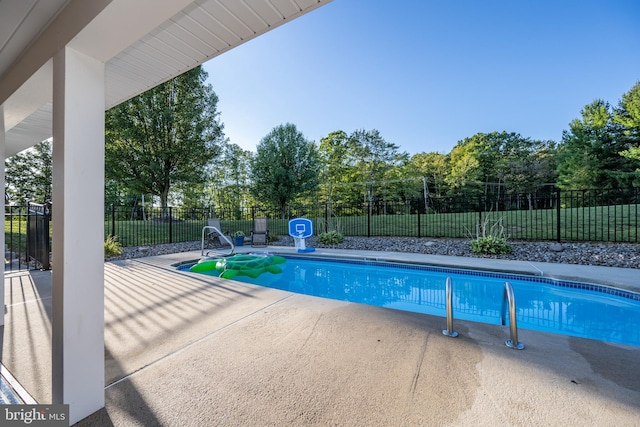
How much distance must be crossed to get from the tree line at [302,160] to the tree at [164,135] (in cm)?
5

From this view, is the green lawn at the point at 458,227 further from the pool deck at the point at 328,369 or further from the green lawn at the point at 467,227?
the pool deck at the point at 328,369

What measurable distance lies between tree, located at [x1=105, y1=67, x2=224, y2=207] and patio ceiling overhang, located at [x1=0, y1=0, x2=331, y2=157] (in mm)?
12472

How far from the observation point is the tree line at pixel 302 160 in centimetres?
1334

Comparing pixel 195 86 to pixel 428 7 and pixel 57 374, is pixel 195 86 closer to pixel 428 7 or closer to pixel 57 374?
pixel 428 7

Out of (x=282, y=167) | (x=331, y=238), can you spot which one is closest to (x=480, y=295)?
(x=331, y=238)

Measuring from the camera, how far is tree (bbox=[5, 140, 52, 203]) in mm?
19266

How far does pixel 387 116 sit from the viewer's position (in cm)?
2264

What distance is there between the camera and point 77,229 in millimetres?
1403

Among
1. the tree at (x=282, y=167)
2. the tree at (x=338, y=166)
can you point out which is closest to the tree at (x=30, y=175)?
the tree at (x=282, y=167)

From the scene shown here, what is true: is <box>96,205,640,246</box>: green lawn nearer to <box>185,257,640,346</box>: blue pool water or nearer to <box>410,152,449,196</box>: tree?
<box>185,257,640,346</box>: blue pool water

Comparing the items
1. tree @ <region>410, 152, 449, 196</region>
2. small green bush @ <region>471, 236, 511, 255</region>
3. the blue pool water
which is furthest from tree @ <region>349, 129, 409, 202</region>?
the blue pool water

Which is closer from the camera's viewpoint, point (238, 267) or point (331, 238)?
point (238, 267)

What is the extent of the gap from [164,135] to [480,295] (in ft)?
49.9

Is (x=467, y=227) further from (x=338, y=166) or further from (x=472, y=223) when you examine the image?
(x=338, y=166)
